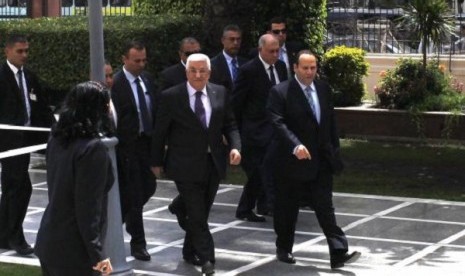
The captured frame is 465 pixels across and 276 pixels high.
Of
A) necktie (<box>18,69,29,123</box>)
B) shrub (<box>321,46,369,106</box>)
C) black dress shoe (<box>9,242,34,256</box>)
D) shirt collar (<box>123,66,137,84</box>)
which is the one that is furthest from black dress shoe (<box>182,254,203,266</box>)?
shrub (<box>321,46,369,106</box>)

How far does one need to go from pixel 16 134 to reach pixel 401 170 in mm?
6194

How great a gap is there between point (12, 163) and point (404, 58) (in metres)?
9.78

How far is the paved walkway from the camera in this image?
9.15m

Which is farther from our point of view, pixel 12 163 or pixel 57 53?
pixel 57 53

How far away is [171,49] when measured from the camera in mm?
16031

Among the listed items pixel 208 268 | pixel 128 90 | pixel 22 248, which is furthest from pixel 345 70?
pixel 208 268

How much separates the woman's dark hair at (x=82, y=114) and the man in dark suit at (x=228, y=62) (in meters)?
5.29

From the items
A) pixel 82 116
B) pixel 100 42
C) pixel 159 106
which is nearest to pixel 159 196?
pixel 159 106

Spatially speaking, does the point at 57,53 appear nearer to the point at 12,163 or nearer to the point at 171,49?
the point at 171,49

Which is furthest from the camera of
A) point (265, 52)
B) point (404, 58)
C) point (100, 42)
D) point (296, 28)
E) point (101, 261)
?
point (404, 58)

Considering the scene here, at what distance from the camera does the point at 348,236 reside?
10406mm

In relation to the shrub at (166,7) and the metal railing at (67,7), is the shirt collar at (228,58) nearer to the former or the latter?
the shrub at (166,7)

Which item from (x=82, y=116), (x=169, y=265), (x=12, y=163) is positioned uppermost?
(x=82, y=116)

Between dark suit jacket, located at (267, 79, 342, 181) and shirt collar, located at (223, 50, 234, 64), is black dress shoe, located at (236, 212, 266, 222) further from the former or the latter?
dark suit jacket, located at (267, 79, 342, 181)
